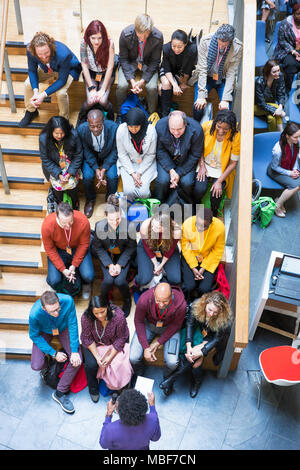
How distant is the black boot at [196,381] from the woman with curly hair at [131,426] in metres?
0.98

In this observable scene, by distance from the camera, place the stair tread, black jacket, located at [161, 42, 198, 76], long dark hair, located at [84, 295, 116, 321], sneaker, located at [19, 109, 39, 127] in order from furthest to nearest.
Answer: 1. sneaker, located at [19, 109, 39, 127]
2. the stair tread
3. black jacket, located at [161, 42, 198, 76]
4. long dark hair, located at [84, 295, 116, 321]

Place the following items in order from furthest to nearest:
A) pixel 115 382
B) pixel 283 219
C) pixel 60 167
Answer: pixel 283 219 < pixel 60 167 < pixel 115 382

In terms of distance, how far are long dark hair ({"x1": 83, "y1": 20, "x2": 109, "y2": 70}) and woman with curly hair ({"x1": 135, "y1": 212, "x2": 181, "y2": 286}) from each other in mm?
1656

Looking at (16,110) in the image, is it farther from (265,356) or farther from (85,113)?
(265,356)

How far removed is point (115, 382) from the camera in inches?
183

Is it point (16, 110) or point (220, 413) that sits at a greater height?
point (16, 110)

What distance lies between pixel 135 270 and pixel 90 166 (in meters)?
1.09

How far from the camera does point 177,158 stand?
5047 mm

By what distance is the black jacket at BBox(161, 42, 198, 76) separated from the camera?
16.9 ft

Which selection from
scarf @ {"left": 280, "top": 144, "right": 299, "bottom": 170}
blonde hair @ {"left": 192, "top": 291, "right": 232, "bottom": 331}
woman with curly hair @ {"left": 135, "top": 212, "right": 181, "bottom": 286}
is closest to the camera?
blonde hair @ {"left": 192, "top": 291, "right": 232, "bottom": 331}

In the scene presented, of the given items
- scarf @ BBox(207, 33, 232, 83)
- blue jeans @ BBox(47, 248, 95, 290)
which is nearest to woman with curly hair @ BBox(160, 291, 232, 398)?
blue jeans @ BBox(47, 248, 95, 290)

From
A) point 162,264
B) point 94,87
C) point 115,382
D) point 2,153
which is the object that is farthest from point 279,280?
point 2,153

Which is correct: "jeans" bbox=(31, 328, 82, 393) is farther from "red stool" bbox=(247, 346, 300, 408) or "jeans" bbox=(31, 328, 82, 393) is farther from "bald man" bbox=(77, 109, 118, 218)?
"red stool" bbox=(247, 346, 300, 408)

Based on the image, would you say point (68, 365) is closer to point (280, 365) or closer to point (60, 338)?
point (60, 338)
